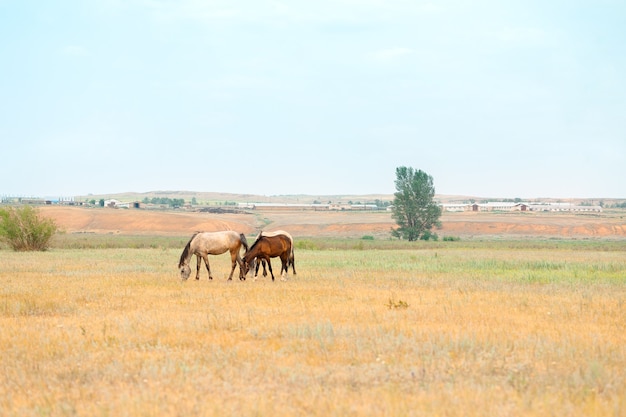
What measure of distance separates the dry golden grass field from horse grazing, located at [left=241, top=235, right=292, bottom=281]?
85 centimetres

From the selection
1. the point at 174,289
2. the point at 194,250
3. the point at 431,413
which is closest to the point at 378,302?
the point at 174,289

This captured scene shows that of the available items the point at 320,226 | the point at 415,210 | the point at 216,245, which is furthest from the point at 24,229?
the point at 320,226

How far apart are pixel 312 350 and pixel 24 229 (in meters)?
39.2

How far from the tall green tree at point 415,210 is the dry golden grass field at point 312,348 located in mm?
56536

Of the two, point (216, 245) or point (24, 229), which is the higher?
point (216, 245)

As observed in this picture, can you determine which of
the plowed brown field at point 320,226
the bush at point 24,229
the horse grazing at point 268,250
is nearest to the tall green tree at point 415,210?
the plowed brown field at point 320,226

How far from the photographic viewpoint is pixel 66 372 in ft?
32.2

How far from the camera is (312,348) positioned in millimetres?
11180

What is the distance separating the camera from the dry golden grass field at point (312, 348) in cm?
816

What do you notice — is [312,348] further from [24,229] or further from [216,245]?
[24,229]

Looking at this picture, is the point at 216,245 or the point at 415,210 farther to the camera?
the point at 415,210

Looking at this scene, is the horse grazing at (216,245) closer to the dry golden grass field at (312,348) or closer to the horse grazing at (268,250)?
the horse grazing at (268,250)

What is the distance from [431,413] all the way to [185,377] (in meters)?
3.50

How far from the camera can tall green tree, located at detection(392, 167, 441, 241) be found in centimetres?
7869
